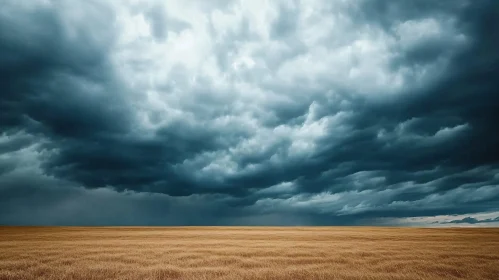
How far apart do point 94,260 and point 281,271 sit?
15404 mm

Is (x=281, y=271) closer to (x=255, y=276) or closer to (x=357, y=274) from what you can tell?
(x=255, y=276)

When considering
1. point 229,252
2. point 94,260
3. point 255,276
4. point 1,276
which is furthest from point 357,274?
point 1,276

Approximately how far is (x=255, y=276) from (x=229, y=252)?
12.9 meters

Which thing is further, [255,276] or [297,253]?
[297,253]

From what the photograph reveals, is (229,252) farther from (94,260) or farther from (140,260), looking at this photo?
(94,260)

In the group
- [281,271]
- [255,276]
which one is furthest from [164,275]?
[281,271]

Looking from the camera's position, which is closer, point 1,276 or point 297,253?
point 1,276

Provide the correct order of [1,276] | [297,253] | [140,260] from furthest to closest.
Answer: [297,253], [140,260], [1,276]

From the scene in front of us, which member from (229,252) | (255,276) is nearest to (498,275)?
(255,276)

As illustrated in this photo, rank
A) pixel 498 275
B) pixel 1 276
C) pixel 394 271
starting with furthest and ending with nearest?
1. pixel 394 271
2. pixel 498 275
3. pixel 1 276

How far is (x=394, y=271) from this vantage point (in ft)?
74.6

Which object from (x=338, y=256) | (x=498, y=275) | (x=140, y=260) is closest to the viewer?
(x=498, y=275)

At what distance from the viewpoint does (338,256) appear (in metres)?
29.0

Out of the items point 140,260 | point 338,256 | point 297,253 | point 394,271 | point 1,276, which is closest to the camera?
point 1,276
